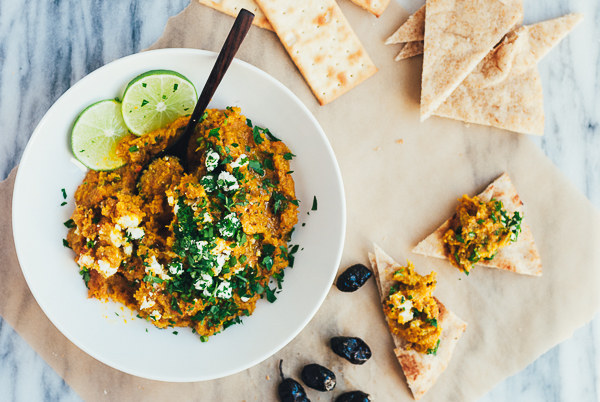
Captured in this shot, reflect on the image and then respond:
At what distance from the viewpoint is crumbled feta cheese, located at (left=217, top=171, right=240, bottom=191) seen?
252 cm

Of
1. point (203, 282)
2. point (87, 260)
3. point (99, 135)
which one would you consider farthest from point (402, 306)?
point (99, 135)

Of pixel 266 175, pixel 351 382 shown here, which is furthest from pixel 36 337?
pixel 351 382

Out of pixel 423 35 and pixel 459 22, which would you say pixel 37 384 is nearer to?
pixel 423 35

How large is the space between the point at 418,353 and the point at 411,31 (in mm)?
2183

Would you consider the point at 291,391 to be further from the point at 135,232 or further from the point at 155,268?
the point at 135,232

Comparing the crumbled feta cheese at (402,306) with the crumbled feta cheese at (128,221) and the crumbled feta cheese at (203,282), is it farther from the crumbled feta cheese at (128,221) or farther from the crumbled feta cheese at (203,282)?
the crumbled feta cheese at (128,221)

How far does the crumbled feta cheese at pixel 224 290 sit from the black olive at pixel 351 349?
994 mm

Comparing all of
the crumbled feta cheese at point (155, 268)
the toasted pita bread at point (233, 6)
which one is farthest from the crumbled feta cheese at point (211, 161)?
the toasted pita bread at point (233, 6)

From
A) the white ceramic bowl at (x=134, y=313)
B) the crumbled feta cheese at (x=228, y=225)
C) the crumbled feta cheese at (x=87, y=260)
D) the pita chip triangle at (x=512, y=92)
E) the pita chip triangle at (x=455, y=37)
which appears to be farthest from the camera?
the pita chip triangle at (x=512, y=92)

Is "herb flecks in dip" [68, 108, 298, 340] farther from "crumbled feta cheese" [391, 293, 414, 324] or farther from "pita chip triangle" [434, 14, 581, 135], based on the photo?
"pita chip triangle" [434, 14, 581, 135]

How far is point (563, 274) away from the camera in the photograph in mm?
3510

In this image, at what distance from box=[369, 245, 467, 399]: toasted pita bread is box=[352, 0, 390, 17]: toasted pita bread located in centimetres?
160

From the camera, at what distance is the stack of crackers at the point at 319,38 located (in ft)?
10.6

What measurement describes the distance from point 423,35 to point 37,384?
137 inches
